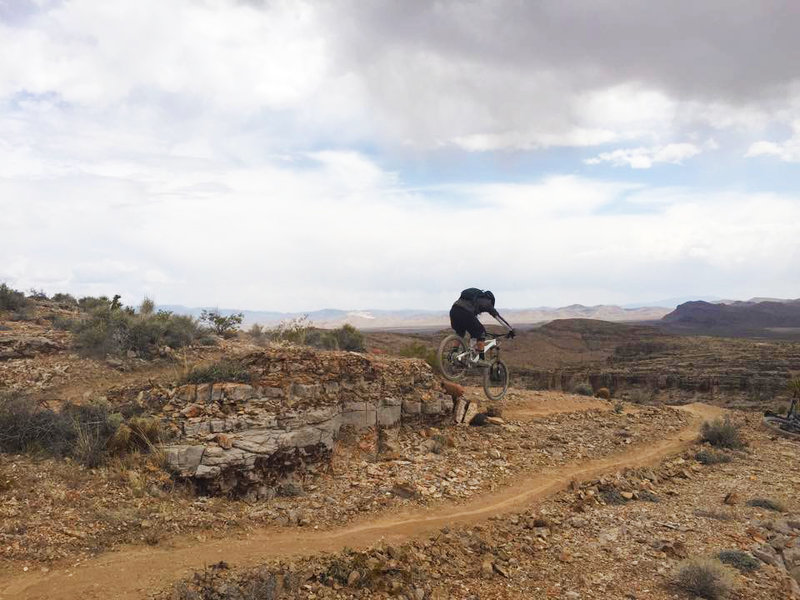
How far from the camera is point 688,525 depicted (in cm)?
885

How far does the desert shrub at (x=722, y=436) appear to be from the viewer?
1434 cm

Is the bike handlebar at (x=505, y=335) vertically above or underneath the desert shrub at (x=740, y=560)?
above

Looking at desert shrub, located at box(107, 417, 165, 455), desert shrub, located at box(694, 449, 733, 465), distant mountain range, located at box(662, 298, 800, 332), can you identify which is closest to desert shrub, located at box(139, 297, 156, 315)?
desert shrub, located at box(107, 417, 165, 455)

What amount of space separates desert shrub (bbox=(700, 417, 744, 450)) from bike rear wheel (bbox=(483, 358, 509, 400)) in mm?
5714

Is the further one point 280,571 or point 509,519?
point 509,519

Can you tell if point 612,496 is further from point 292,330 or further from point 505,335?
point 292,330

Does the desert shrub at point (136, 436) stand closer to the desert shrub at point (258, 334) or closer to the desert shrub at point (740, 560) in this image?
the desert shrub at point (258, 334)

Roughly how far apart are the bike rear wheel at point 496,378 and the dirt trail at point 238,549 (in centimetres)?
286

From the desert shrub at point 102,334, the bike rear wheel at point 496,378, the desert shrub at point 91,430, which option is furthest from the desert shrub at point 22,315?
the bike rear wheel at point 496,378

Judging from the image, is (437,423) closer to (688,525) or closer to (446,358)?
(446,358)

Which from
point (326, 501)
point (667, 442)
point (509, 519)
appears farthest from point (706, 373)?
point (326, 501)

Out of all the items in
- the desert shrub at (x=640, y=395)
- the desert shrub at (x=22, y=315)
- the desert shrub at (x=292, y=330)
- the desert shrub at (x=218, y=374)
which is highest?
the desert shrub at (x=22, y=315)

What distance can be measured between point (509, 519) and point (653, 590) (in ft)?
7.52

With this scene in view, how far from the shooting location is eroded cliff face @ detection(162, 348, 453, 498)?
840 centimetres
